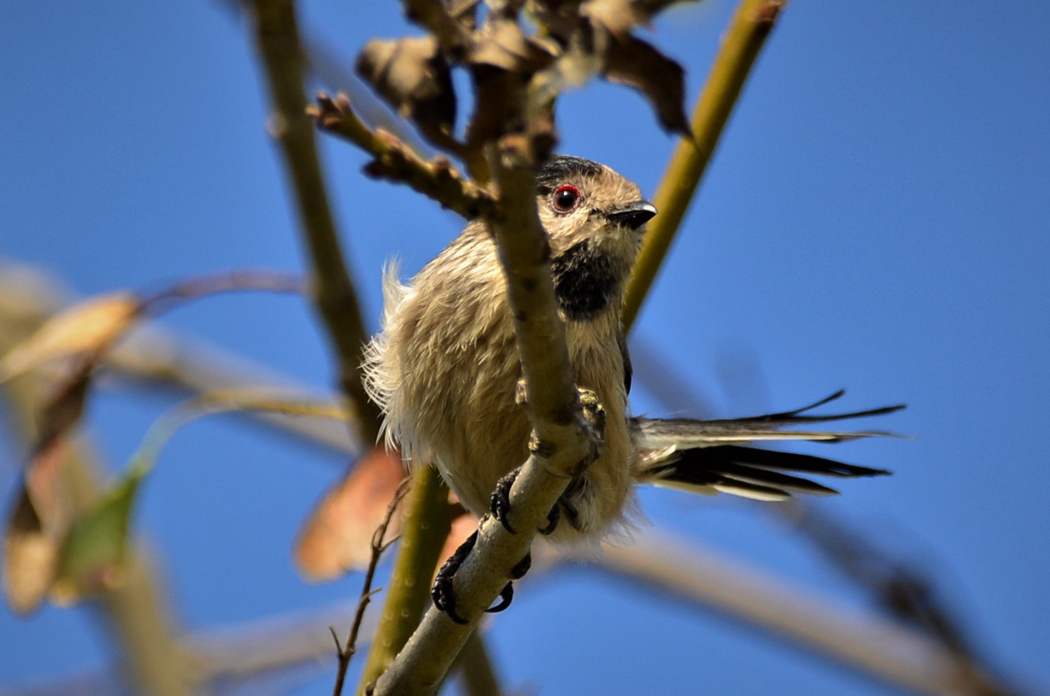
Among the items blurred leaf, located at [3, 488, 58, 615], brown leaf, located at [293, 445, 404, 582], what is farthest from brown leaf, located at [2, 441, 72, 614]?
brown leaf, located at [293, 445, 404, 582]

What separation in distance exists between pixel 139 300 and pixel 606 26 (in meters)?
2.03

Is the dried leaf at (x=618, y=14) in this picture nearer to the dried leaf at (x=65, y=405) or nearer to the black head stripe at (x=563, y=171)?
the black head stripe at (x=563, y=171)

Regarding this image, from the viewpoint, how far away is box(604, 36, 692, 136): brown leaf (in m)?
0.92

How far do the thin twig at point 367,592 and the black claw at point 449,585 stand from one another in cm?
14

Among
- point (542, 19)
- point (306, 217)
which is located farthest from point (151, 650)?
point (542, 19)

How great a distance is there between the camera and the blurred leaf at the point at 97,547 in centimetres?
263

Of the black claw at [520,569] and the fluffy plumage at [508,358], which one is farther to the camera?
the fluffy plumage at [508,358]

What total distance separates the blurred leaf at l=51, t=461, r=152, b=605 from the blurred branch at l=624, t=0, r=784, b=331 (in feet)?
4.52

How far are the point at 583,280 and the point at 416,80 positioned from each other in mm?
1561

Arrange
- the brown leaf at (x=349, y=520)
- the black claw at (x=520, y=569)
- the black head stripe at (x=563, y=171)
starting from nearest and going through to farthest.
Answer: the black claw at (x=520, y=569), the brown leaf at (x=349, y=520), the black head stripe at (x=563, y=171)

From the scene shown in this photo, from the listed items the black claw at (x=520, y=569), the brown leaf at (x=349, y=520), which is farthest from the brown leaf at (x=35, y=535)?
the black claw at (x=520, y=569)

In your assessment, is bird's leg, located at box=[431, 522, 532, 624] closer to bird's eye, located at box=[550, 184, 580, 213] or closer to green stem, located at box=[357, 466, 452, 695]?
green stem, located at box=[357, 466, 452, 695]

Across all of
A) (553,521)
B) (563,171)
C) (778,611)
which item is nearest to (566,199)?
(563,171)

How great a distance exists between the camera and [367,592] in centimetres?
229
